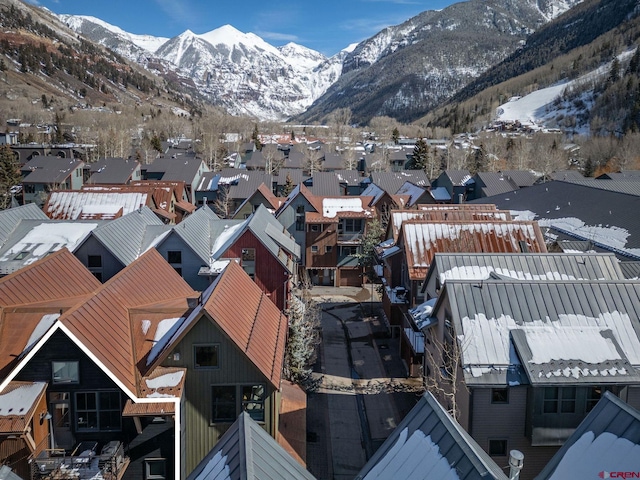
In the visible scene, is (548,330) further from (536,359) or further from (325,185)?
(325,185)

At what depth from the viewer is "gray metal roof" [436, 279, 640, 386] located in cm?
1908

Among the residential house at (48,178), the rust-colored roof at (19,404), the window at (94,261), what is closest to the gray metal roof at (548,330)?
the rust-colored roof at (19,404)

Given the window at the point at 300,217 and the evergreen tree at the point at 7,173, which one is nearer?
the window at the point at 300,217

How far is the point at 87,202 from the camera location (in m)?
51.6

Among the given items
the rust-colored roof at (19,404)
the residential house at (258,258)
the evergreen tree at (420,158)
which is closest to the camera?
the rust-colored roof at (19,404)

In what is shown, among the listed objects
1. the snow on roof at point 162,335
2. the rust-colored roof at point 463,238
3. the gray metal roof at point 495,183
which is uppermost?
the gray metal roof at point 495,183

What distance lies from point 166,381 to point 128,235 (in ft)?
62.6

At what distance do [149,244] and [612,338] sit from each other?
2858 cm

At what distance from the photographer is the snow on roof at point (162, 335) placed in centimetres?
A: 2008

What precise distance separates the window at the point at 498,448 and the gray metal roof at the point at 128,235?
2388 centimetres

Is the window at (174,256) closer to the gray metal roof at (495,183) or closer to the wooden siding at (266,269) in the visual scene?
the wooden siding at (266,269)

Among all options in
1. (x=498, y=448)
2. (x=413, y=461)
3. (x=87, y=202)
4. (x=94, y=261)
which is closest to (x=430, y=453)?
(x=413, y=461)

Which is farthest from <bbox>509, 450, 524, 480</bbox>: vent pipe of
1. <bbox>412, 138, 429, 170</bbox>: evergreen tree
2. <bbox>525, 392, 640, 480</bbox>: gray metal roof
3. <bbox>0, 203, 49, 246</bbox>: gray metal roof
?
<bbox>412, 138, 429, 170</bbox>: evergreen tree

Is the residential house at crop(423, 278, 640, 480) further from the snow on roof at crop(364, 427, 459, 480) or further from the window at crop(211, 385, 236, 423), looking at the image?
the window at crop(211, 385, 236, 423)
